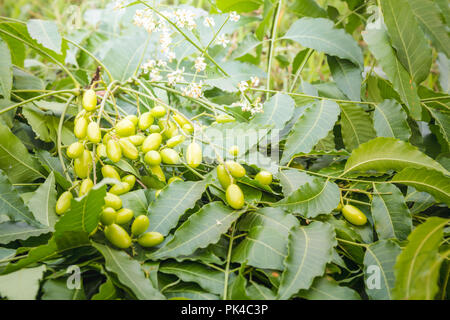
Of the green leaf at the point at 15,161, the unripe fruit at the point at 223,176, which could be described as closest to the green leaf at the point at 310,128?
the unripe fruit at the point at 223,176

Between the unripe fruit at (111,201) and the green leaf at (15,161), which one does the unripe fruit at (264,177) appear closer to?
the unripe fruit at (111,201)

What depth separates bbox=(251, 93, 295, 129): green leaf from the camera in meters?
0.68

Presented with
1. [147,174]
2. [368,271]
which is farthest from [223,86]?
[368,271]

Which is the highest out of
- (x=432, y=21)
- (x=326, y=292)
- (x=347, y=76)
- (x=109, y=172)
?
(x=432, y=21)

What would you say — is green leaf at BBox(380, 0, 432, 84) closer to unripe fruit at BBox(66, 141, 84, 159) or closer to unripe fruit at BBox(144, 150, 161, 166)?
unripe fruit at BBox(144, 150, 161, 166)

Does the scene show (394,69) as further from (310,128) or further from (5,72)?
(5,72)

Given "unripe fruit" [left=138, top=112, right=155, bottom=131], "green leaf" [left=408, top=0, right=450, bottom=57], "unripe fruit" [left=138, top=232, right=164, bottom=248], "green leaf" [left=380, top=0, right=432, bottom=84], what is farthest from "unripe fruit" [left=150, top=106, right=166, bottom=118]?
"green leaf" [left=408, top=0, right=450, bottom=57]

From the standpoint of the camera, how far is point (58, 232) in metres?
0.45

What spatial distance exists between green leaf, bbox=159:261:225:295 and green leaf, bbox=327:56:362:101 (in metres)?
0.50

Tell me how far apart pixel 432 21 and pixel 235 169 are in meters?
0.57

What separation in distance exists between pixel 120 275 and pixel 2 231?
0.21 meters

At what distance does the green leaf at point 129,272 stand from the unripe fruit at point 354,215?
A: 324 millimetres

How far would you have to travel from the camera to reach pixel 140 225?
0.50 meters

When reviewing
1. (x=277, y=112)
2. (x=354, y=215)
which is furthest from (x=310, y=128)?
(x=354, y=215)
